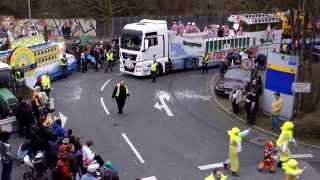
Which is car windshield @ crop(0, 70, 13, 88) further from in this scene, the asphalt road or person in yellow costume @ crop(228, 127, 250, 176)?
person in yellow costume @ crop(228, 127, 250, 176)

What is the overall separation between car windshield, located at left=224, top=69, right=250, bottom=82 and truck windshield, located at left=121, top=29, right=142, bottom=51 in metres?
5.30

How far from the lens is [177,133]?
19844 millimetres

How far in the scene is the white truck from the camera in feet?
95.6

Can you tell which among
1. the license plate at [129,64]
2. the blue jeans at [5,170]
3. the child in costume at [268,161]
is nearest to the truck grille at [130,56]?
the license plate at [129,64]

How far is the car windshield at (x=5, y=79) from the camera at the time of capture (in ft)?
65.1

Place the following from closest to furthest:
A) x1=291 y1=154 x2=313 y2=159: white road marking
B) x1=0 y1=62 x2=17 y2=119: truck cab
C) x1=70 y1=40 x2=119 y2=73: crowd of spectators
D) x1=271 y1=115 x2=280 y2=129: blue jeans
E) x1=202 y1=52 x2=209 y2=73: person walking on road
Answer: x1=291 y1=154 x2=313 y2=159: white road marking < x1=0 y1=62 x2=17 y2=119: truck cab < x1=271 y1=115 x2=280 y2=129: blue jeans < x1=70 y1=40 x2=119 y2=73: crowd of spectators < x1=202 y1=52 x2=209 y2=73: person walking on road

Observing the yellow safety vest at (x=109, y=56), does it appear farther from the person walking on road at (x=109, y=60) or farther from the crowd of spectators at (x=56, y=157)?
the crowd of spectators at (x=56, y=157)

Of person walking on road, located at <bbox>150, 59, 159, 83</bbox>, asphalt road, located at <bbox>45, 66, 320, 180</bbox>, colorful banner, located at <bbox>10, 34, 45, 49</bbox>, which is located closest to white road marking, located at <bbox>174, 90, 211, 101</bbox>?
asphalt road, located at <bbox>45, 66, 320, 180</bbox>

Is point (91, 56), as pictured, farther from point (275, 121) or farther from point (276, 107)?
point (276, 107)

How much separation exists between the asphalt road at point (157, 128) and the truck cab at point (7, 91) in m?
2.41

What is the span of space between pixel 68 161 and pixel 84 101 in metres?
10.9

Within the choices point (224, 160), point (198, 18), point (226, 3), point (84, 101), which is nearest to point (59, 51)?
point (84, 101)

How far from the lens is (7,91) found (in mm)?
19859

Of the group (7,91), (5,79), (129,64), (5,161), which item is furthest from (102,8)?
(5,161)
